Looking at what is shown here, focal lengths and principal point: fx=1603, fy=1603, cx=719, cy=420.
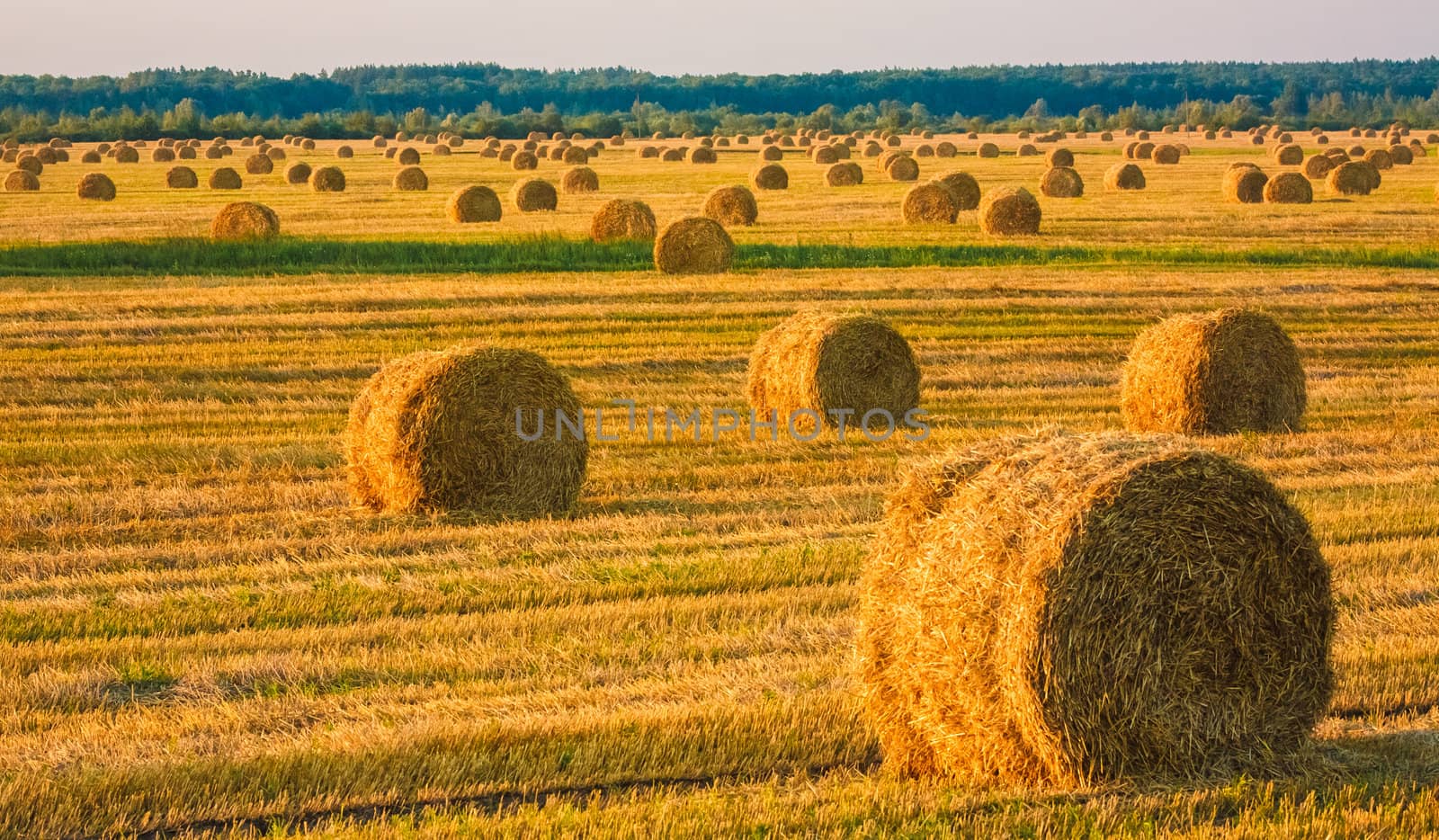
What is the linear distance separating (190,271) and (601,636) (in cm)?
2105

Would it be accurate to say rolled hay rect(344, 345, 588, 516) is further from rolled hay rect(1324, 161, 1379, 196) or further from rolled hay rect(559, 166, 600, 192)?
rolled hay rect(1324, 161, 1379, 196)

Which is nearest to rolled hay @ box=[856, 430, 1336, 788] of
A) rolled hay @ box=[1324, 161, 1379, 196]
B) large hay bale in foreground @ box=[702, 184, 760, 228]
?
large hay bale in foreground @ box=[702, 184, 760, 228]

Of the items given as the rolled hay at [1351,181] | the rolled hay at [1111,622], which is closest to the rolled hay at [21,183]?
the rolled hay at [1351,181]

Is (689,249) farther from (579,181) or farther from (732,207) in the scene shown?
(579,181)

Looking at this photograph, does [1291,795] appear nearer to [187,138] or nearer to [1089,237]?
[1089,237]

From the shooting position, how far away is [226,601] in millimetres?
9617

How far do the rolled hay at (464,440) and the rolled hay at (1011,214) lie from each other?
69.5 feet

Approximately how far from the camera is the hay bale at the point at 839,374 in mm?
15383

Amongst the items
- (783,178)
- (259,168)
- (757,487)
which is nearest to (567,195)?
(783,178)

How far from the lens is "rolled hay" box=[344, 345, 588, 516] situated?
12125 millimetres

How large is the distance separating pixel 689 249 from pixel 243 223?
984cm

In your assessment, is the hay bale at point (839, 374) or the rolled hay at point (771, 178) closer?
the hay bale at point (839, 374)

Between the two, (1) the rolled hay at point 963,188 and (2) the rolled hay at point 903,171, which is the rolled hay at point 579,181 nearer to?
(2) the rolled hay at point 903,171

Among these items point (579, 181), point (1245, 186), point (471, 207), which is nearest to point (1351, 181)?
point (1245, 186)
